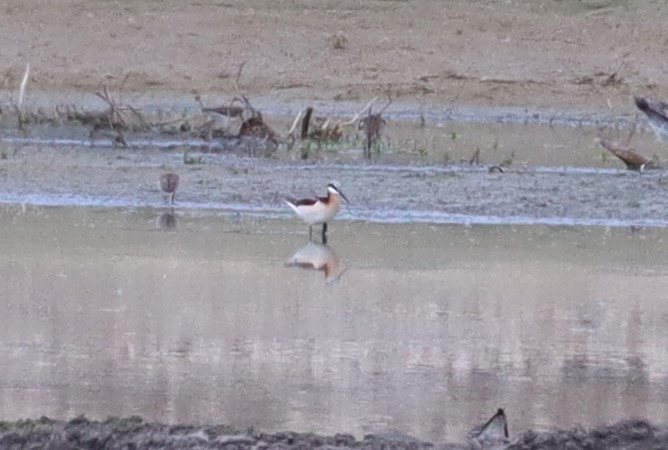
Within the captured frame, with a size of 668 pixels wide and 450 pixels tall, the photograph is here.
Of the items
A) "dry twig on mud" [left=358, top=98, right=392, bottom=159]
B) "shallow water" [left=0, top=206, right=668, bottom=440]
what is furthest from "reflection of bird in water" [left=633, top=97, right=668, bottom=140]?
"shallow water" [left=0, top=206, right=668, bottom=440]

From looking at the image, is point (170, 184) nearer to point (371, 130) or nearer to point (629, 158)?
point (371, 130)

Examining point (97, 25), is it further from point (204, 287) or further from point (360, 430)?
point (360, 430)

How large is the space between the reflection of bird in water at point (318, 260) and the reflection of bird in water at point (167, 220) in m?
1.21

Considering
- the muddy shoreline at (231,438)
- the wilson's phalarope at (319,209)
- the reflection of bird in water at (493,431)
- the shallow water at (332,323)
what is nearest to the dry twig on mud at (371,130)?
the shallow water at (332,323)

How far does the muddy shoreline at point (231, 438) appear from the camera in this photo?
5664 millimetres

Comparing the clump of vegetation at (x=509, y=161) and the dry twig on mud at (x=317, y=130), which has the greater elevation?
the dry twig on mud at (x=317, y=130)

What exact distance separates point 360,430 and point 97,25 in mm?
18751

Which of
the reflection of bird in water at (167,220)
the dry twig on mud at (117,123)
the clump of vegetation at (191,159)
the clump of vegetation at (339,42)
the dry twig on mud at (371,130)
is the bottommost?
the reflection of bird in water at (167,220)

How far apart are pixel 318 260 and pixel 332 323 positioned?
187cm

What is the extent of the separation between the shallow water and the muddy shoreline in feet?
2.64

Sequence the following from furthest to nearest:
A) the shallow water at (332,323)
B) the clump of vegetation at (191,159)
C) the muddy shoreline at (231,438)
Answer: the clump of vegetation at (191,159) → the shallow water at (332,323) → the muddy shoreline at (231,438)

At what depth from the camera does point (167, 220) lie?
12375mm

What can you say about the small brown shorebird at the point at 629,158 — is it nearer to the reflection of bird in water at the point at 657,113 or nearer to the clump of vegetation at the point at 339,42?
the reflection of bird in water at the point at 657,113

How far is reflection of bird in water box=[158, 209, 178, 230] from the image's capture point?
39.5 feet
